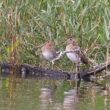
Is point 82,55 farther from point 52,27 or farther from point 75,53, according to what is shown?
point 52,27

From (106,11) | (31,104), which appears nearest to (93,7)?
(106,11)

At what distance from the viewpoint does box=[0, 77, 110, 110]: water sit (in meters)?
9.13

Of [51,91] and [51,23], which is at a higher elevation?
[51,23]

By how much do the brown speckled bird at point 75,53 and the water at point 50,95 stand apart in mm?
693

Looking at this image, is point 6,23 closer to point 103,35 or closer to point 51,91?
point 103,35

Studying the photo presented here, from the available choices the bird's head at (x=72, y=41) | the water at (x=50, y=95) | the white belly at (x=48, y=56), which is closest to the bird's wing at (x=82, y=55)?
the bird's head at (x=72, y=41)

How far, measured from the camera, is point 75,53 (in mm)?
12742

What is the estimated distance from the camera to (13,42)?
42.0 feet

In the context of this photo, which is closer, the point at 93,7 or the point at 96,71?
the point at 96,71

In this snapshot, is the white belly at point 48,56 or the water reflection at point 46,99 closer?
the water reflection at point 46,99

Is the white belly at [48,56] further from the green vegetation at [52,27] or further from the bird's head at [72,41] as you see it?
the bird's head at [72,41]

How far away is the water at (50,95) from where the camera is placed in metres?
9.13

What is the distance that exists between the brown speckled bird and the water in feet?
2.27

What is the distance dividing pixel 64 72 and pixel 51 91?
161 cm
